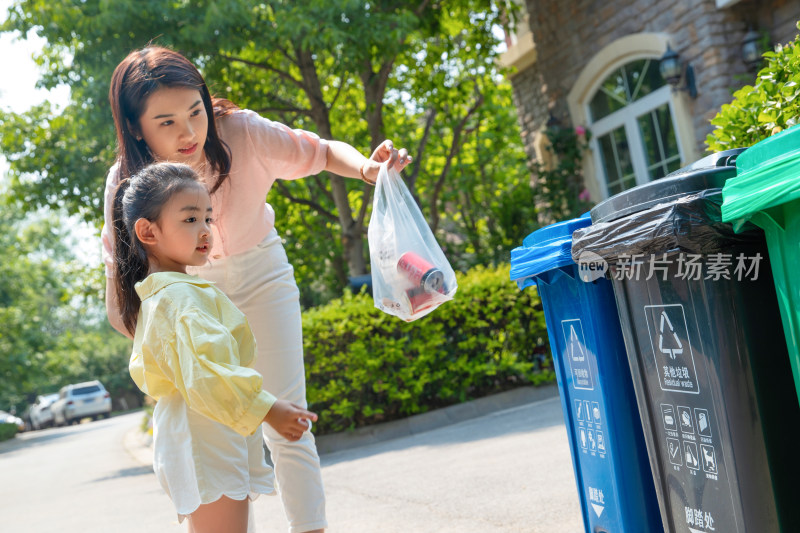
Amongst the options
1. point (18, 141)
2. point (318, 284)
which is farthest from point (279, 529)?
point (318, 284)

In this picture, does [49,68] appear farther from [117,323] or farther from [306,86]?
[117,323]

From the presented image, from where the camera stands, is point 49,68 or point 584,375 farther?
point 49,68

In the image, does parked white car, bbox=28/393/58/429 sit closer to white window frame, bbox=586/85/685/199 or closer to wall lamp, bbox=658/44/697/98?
white window frame, bbox=586/85/685/199

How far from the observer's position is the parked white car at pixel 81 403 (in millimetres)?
31172

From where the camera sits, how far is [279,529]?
4.18 m

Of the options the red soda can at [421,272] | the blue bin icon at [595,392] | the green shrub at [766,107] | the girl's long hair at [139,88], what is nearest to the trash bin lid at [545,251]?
the blue bin icon at [595,392]

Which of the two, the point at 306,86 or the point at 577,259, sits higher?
the point at 306,86

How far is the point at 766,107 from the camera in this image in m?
2.88

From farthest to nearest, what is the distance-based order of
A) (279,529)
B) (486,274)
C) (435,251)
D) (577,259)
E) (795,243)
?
(486,274), (279,529), (435,251), (577,259), (795,243)

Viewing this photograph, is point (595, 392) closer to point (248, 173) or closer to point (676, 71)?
point (248, 173)

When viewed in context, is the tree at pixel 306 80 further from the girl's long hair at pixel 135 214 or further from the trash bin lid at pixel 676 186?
the trash bin lid at pixel 676 186

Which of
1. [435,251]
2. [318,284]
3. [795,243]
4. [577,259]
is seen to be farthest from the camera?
[318,284]

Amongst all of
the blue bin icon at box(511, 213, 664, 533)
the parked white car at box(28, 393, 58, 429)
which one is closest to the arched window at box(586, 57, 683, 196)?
the blue bin icon at box(511, 213, 664, 533)

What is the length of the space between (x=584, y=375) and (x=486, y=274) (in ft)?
17.1
